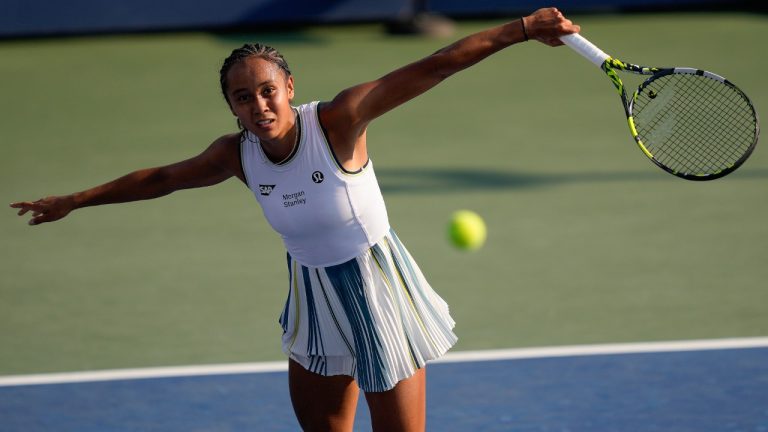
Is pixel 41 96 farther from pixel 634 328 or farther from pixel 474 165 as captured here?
pixel 634 328

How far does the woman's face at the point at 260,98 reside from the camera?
389 cm

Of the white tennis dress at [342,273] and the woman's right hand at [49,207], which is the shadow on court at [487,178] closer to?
the woman's right hand at [49,207]

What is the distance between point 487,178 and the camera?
9.53m

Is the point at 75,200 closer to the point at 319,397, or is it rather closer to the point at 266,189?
the point at 266,189

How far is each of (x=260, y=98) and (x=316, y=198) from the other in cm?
36

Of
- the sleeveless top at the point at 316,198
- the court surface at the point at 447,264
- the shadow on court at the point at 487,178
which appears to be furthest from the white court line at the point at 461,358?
the shadow on court at the point at 487,178

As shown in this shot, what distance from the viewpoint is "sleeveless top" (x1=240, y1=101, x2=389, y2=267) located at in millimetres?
3965

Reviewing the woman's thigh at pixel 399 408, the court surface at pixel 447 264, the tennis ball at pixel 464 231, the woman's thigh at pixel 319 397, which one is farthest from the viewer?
the tennis ball at pixel 464 231

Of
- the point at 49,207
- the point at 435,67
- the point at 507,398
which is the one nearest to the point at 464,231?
the point at 507,398

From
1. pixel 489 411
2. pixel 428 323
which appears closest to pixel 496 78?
pixel 489 411

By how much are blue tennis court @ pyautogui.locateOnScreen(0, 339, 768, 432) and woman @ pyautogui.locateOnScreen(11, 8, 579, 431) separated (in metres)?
1.29

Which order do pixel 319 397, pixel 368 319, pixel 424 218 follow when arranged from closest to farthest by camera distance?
pixel 368 319
pixel 319 397
pixel 424 218

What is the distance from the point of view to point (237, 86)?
393cm

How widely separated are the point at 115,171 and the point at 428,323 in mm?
6175
